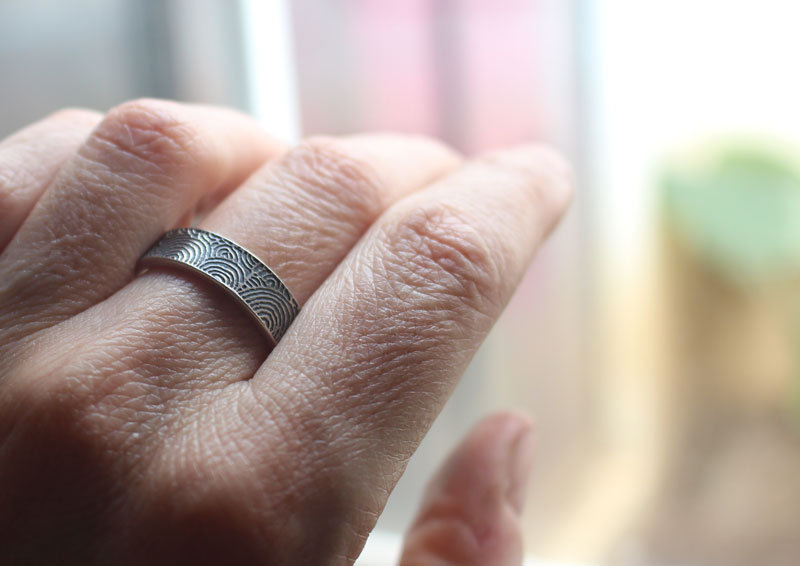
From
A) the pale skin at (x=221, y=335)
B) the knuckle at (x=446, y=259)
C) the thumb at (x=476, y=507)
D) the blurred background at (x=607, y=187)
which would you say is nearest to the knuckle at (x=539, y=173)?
the pale skin at (x=221, y=335)

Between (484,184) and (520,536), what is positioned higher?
(484,184)

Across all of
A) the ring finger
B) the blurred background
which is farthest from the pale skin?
the blurred background

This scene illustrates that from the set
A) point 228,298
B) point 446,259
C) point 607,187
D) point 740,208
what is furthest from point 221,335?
point 740,208

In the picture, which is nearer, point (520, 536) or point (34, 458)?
point (34, 458)

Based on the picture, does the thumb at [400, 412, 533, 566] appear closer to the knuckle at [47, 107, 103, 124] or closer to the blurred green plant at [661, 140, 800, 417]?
the knuckle at [47, 107, 103, 124]

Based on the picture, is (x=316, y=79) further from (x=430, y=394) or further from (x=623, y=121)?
(x=430, y=394)

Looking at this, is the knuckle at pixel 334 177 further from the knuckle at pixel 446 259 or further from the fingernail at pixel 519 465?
the fingernail at pixel 519 465

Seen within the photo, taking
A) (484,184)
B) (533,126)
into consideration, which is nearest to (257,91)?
(533,126)

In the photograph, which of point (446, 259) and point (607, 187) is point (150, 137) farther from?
point (607, 187)
